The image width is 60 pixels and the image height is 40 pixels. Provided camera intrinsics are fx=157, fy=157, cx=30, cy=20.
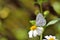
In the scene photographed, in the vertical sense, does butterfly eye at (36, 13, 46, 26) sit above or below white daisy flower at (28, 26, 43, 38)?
above

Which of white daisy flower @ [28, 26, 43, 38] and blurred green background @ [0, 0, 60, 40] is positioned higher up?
blurred green background @ [0, 0, 60, 40]

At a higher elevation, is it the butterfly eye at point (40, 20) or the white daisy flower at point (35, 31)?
the butterfly eye at point (40, 20)

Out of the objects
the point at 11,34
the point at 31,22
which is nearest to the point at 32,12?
the point at 31,22

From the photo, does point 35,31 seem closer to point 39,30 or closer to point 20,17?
point 39,30

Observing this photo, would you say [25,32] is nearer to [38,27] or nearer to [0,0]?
[38,27]

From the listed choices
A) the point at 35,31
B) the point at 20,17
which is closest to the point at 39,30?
the point at 35,31

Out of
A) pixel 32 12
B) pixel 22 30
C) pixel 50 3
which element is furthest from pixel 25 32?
pixel 50 3

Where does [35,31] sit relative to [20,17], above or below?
below

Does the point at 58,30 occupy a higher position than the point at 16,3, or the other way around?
the point at 16,3
